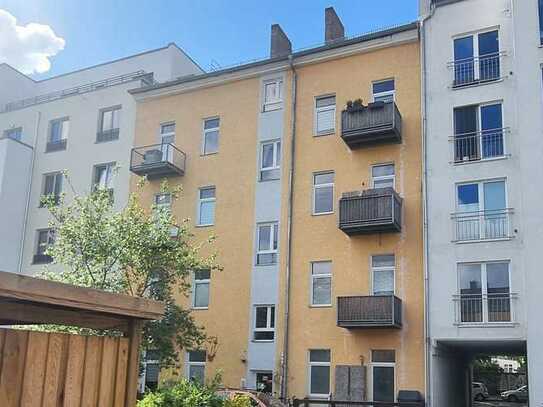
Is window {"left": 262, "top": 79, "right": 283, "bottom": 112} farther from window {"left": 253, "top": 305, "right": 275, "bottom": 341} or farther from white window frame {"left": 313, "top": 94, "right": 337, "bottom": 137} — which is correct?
window {"left": 253, "top": 305, "right": 275, "bottom": 341}

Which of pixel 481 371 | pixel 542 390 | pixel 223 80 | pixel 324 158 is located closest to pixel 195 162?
pixel 223 80

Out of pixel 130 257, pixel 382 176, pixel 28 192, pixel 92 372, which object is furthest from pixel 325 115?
pixel 92 372

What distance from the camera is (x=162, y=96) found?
101 ft

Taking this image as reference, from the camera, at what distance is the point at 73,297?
4.78 meters

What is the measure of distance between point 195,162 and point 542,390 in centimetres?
1641

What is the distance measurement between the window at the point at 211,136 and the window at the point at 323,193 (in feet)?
16.9

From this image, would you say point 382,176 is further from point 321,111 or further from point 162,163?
point 162,163

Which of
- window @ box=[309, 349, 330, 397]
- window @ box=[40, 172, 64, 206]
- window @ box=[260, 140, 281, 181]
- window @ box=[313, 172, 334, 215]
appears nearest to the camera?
window @ box=[309, 349, 330, 397]

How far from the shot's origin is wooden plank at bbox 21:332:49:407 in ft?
14.8

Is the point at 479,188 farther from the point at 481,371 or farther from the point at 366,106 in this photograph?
the point at 481,371

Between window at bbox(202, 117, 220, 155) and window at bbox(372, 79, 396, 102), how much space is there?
721 centimetres

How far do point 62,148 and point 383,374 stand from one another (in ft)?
65.7

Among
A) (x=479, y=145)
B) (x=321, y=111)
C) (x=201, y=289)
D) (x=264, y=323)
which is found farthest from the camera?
(x=201, y=289)

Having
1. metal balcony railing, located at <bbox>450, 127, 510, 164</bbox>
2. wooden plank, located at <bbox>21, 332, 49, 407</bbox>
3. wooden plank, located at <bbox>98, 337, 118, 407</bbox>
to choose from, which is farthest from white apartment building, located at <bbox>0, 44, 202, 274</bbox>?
wooden plank, located at <bbox>21, 332, 49, 407</bbox>
